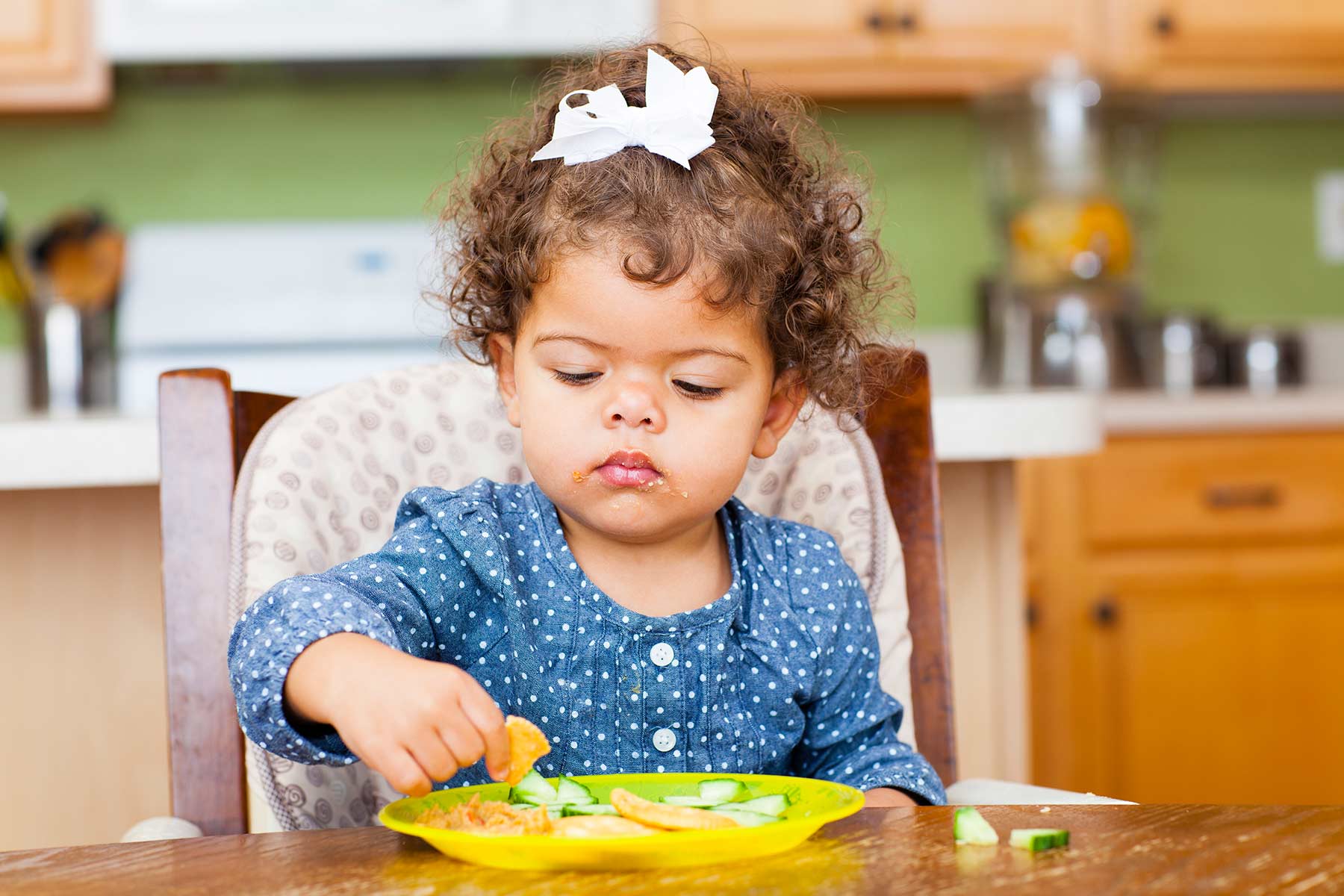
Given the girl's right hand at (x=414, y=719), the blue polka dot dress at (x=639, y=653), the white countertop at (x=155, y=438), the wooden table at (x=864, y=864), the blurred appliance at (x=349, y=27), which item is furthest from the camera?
the blurred appliance at (x=349, y=27)

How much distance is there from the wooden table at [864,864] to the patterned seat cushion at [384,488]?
0.31m

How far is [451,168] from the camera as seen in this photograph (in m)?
2.99

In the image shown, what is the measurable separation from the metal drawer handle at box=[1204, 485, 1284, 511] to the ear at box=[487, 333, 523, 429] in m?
1.66

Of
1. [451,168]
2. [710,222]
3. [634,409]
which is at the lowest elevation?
[634,409]

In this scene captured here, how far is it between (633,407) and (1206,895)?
0.44 metres

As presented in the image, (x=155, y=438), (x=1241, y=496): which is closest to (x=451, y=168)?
(x=1241, y=496)

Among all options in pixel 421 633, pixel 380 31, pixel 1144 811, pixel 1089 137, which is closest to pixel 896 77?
pixel 1089 137

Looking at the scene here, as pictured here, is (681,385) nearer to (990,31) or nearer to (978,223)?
(990,31)

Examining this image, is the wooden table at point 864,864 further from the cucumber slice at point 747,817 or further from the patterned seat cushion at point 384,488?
the patterned seat cushion at point 384,488

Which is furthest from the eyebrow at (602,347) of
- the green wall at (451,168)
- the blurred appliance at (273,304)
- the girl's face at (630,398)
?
the green wall at (451,168)

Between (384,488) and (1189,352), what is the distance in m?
2.11

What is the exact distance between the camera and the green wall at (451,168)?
290 cm

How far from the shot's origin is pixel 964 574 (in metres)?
1.42

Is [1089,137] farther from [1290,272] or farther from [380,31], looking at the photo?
[380,31]
